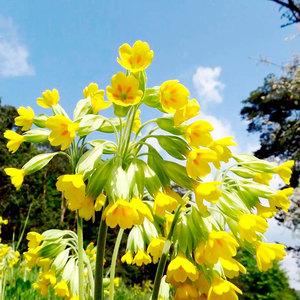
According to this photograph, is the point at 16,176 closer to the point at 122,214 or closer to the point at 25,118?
the point at 25,118

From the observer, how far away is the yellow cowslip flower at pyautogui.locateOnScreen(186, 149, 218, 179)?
89 centimetres

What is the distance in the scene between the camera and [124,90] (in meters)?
0.91

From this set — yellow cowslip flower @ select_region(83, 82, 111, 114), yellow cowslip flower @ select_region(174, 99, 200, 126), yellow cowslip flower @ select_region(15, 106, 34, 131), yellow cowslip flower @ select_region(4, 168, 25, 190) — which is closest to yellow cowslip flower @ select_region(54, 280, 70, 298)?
yellow cowslip flower @ select_region(4, 168, 25, 190)

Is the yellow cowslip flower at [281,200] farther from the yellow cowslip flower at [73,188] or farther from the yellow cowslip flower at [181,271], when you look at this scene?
the yellow cowslip flower at [73,188]

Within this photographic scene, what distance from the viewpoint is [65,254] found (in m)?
1.62

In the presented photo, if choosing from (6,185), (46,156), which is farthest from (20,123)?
(6,185)

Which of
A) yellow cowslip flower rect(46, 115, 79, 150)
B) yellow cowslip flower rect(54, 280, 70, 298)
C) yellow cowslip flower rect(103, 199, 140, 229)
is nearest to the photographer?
yellow cowslip flower rect(103, 199, 140, 229)

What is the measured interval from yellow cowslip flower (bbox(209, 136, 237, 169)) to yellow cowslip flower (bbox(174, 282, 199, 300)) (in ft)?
1.08

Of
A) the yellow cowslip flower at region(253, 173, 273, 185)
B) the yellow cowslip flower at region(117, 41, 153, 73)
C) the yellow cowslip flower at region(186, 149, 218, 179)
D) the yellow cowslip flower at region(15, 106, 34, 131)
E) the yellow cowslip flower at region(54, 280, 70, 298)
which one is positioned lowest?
the yellow cowslip flower at region(54, 280, 70, 298)

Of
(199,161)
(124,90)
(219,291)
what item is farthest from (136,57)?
(219,291)

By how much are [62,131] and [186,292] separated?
0.54 meters

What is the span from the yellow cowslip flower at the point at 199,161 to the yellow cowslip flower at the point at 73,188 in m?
0.28

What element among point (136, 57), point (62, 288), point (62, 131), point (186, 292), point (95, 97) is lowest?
point (186, 292)

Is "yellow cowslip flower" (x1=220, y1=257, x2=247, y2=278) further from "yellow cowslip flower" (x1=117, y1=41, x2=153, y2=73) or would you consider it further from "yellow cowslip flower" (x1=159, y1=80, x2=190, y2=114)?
"yellow cowslip flower" (x1=117, y1=41, x2=153, y2=73)
